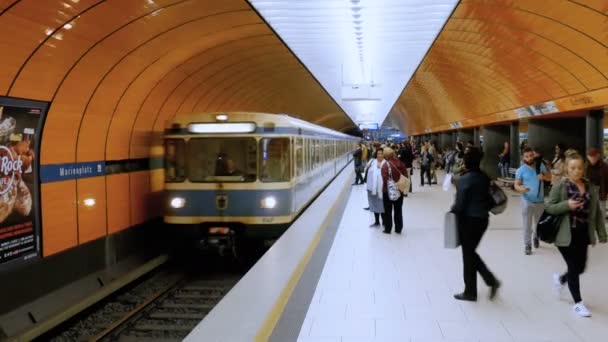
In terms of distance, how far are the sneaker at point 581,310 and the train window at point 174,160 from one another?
21.4 feet

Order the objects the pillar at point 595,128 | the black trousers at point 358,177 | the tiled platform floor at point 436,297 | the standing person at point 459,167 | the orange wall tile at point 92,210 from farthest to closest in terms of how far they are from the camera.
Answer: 1. the black trousers at point 358,177
2. the pillar at point 595,128
3. the orange wall tile at point 92,210
4. the standing person at point 459,167
5. the tiled platform floor at point 436,297

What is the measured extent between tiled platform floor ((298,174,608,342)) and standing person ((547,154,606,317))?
1.26 ft

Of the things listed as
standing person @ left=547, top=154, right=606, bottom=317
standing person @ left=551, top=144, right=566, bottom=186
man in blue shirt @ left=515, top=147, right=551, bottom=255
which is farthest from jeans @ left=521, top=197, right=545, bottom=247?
standing person @ left=547, top=154, right=606, bottom=317

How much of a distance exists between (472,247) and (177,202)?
5632 mm

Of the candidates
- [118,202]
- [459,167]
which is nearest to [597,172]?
[459,167]

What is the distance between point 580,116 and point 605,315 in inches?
487

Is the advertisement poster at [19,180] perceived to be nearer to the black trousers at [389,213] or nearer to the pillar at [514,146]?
the black trousers at [389,213]

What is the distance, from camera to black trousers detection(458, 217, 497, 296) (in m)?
5.61

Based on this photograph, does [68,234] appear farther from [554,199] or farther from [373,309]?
[554,199]

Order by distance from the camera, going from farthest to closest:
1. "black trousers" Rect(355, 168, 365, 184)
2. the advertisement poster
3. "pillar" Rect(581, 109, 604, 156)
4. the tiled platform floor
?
1. "black trousers" Rect(355, 168, 365, 184)
2. "pillar" Rect(581, 109, 604, 156)
3. the advertisement poster
4. the tiled platform floor

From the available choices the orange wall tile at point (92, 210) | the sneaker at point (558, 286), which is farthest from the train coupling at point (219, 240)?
the sneaker at point (558, 286)

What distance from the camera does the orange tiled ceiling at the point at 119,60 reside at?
6.18 meters

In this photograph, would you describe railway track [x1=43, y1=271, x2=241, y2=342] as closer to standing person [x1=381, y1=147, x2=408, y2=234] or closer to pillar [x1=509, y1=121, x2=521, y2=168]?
standing person [x1=381, y1=147, x2=408, y2=234]

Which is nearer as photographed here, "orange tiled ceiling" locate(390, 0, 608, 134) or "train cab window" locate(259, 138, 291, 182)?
"orange tiled ceiling" locate(390, 0, 608, 134)
